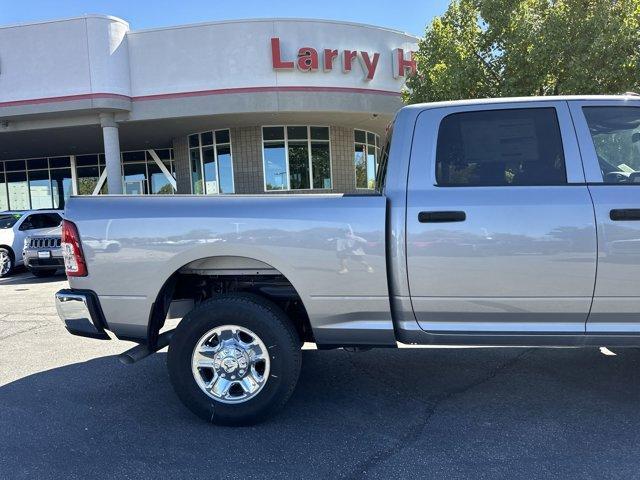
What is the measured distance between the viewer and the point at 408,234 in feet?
10.1

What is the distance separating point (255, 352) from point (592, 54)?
8506mm

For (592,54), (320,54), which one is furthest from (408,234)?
(320,54)

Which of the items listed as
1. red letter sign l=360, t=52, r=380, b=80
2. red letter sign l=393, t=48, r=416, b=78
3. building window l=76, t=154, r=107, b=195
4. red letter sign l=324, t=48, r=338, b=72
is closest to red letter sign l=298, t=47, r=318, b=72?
red letter sign l=324, t=48, r=338, b=72

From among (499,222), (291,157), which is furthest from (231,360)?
(291,157)

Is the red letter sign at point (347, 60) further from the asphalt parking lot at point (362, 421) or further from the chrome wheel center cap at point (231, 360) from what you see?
the chrome wheel center cap at point (231, 360)

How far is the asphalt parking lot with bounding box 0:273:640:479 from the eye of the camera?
9.43ft

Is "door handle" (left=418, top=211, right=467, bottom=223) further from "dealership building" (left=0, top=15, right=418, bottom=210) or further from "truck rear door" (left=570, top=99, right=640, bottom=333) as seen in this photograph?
"dealership building" (left=0, top=15, right=418, bottom=210)

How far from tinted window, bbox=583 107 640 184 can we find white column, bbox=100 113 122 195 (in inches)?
612

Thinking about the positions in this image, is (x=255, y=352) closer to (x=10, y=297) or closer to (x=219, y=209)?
(x=219, y=209)

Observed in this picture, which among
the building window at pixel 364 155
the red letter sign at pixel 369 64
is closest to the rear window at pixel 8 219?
the red letter sign at pixel 369 64

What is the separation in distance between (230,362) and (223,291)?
648 millimetres

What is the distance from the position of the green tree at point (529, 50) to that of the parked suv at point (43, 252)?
8.58 metres

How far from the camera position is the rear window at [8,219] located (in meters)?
12.4

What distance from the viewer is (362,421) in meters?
3.43
